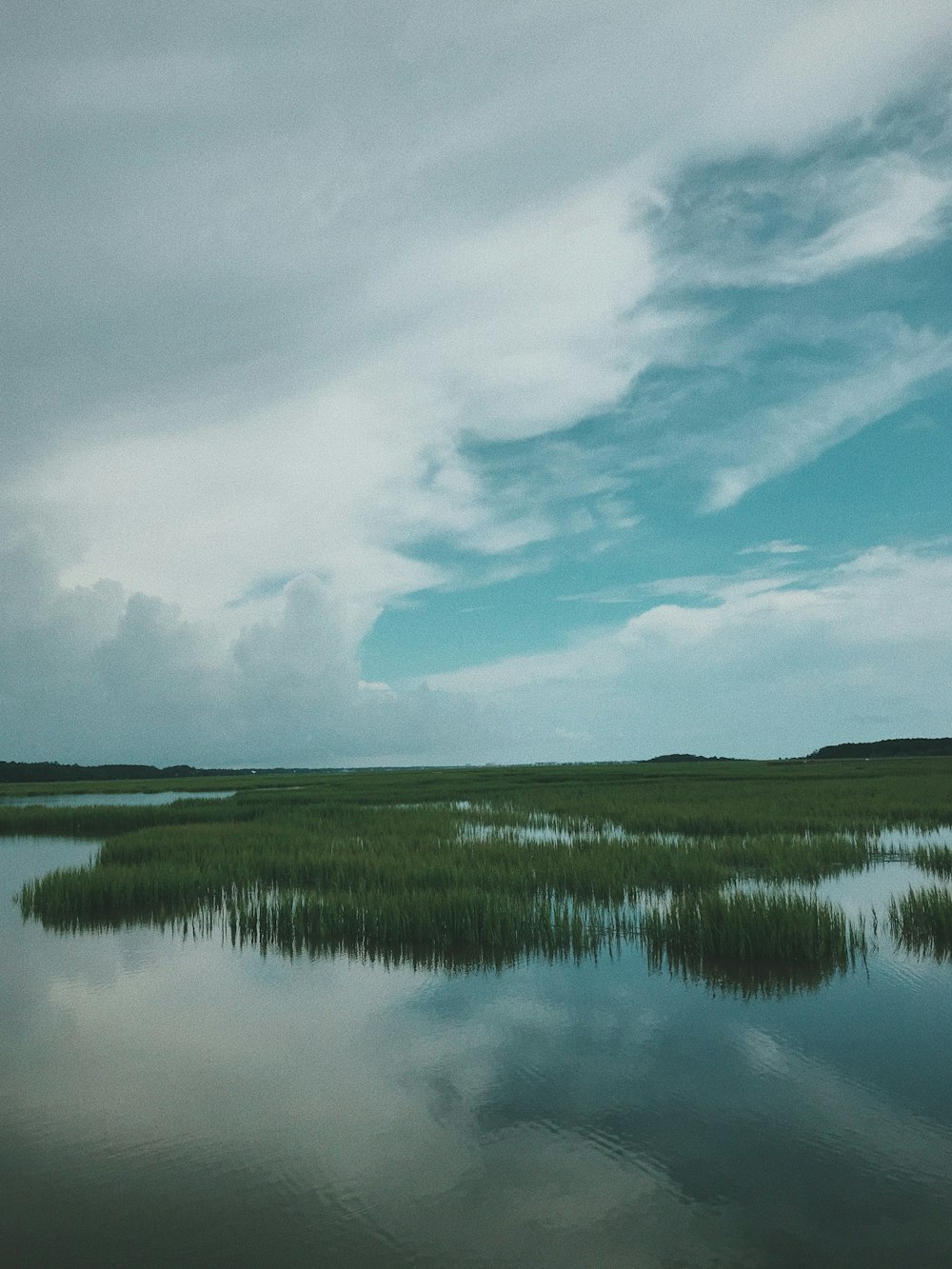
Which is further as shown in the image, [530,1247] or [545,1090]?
[545,1090]

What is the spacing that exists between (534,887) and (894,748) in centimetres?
11687

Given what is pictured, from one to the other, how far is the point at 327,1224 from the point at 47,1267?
1.43 meters

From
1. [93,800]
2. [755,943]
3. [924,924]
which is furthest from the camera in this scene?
[93,800]

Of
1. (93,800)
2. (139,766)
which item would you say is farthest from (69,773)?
(93,800)

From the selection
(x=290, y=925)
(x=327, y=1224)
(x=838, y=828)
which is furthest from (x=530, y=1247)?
(x=838, y=828)

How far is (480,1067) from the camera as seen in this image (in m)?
6.29

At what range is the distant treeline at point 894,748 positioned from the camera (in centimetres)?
10201

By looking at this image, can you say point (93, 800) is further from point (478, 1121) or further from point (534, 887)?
point (478, 1121)

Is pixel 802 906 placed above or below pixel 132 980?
above

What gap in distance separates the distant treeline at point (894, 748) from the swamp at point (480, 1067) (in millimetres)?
101865

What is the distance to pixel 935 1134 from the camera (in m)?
5.05

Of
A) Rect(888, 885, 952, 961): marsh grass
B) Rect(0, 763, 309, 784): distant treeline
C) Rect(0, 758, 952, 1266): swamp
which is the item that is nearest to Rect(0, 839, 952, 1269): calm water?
Rect(0, 758, 952, 1266): swamp

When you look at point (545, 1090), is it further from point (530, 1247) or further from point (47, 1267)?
point (47, 1267)

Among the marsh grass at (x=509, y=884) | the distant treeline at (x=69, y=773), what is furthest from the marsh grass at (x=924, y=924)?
the distant treeline at (x=69, y=773)
